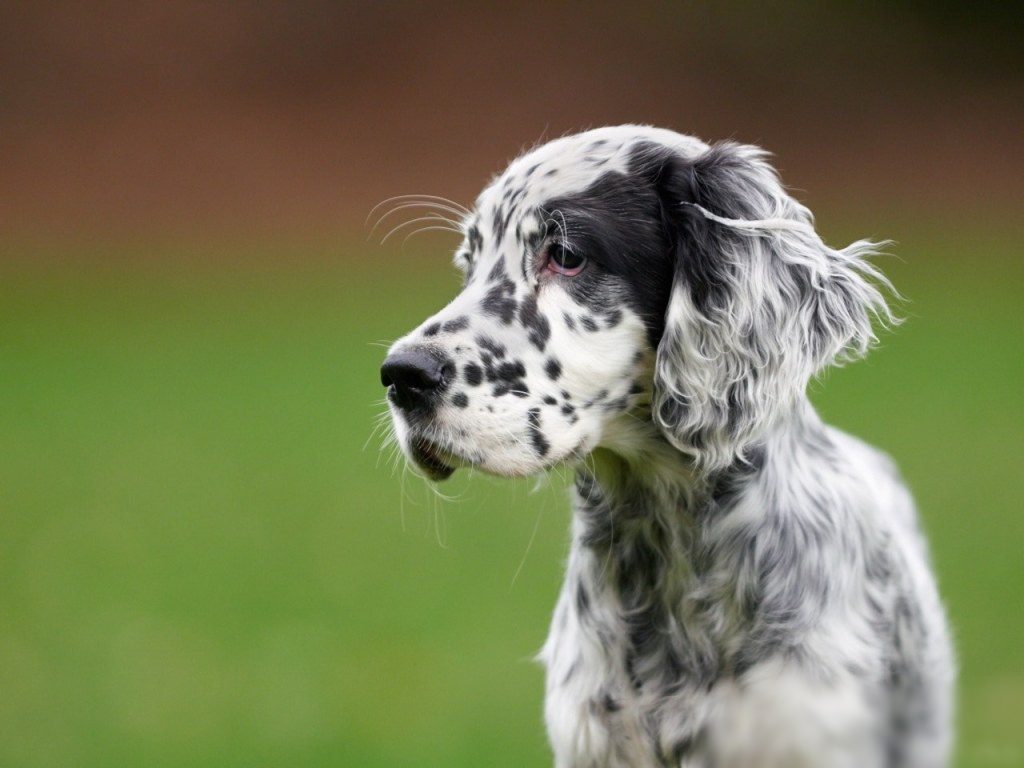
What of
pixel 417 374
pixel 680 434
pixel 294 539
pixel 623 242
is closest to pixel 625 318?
pixel 623 242

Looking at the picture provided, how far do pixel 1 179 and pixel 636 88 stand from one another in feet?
26.3

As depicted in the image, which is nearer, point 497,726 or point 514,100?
point 497,726

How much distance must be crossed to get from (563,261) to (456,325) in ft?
1.09

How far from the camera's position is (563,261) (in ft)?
12.3

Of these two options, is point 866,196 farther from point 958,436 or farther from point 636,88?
point 958,436

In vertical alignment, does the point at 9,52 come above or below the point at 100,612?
above

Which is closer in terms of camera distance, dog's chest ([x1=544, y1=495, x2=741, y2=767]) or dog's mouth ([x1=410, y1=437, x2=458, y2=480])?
dog's mouth ([x1=410, y1=437, x2=458, y2=480])

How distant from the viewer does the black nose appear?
3.53 metres

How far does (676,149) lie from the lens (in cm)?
395

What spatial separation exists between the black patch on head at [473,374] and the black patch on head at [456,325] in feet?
0.36

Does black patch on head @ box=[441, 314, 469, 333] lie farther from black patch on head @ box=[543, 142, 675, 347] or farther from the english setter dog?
black patch on head @ box=[543, 142, 675, 347]

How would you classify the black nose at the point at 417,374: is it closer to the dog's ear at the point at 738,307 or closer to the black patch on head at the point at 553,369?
the black patch on head at the point at 553,369

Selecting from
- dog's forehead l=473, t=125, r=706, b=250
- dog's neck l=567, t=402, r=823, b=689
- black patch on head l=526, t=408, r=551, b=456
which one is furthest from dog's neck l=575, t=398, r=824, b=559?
dog's forehead l=473, t=125, r=706, b=250

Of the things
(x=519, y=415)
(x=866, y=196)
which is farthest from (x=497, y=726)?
(x=866, y=196)
